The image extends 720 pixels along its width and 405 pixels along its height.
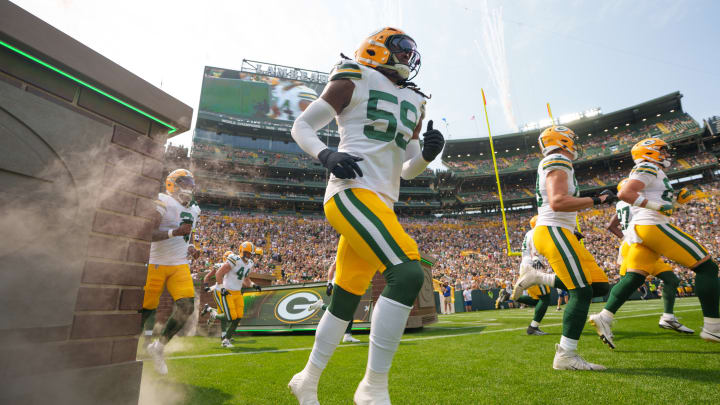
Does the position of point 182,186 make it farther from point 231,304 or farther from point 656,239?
point 656,239

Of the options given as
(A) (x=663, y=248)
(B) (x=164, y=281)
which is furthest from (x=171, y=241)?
(A) (x=663, y=248)

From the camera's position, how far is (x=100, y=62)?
1.78 m

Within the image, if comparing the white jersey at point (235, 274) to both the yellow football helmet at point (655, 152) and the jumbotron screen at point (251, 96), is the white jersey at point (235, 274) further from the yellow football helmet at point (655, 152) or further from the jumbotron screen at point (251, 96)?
the jumbotron screen at point (251, 96)

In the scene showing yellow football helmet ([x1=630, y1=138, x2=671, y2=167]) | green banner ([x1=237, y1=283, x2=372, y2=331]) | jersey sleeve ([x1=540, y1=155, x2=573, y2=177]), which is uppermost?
yellow football helmet ([x1=630, y1=138, x2=671, y2=167])

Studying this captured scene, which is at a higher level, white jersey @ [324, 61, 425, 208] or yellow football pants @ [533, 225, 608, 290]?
white jersey @ [324, 61, 425, 208]

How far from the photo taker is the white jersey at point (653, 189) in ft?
13.3

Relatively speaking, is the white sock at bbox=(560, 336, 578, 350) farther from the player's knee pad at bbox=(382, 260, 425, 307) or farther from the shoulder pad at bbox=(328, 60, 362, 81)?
the shoulder pad at bbox=(328, 60, 362, 81)

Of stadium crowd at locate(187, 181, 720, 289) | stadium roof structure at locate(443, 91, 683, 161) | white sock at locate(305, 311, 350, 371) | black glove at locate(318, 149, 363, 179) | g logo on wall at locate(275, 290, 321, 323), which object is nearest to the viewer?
black glove at locate(318, 149, 363, 179)

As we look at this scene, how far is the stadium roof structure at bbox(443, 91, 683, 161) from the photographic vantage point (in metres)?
34.7

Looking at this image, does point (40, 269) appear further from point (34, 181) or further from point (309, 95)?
point (309, 95)

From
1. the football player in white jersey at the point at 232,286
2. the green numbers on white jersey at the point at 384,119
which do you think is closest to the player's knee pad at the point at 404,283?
the green numbers on white jersey at the point at 384,119

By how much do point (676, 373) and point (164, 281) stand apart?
16.2 ft

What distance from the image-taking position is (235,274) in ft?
21.7

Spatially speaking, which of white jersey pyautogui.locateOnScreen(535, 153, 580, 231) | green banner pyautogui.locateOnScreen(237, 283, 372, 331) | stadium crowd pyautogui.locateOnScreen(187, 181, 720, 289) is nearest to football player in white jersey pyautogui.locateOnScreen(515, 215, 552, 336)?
white jersey pyautogui.locateOnScreen(535, 153, 580, 231)
